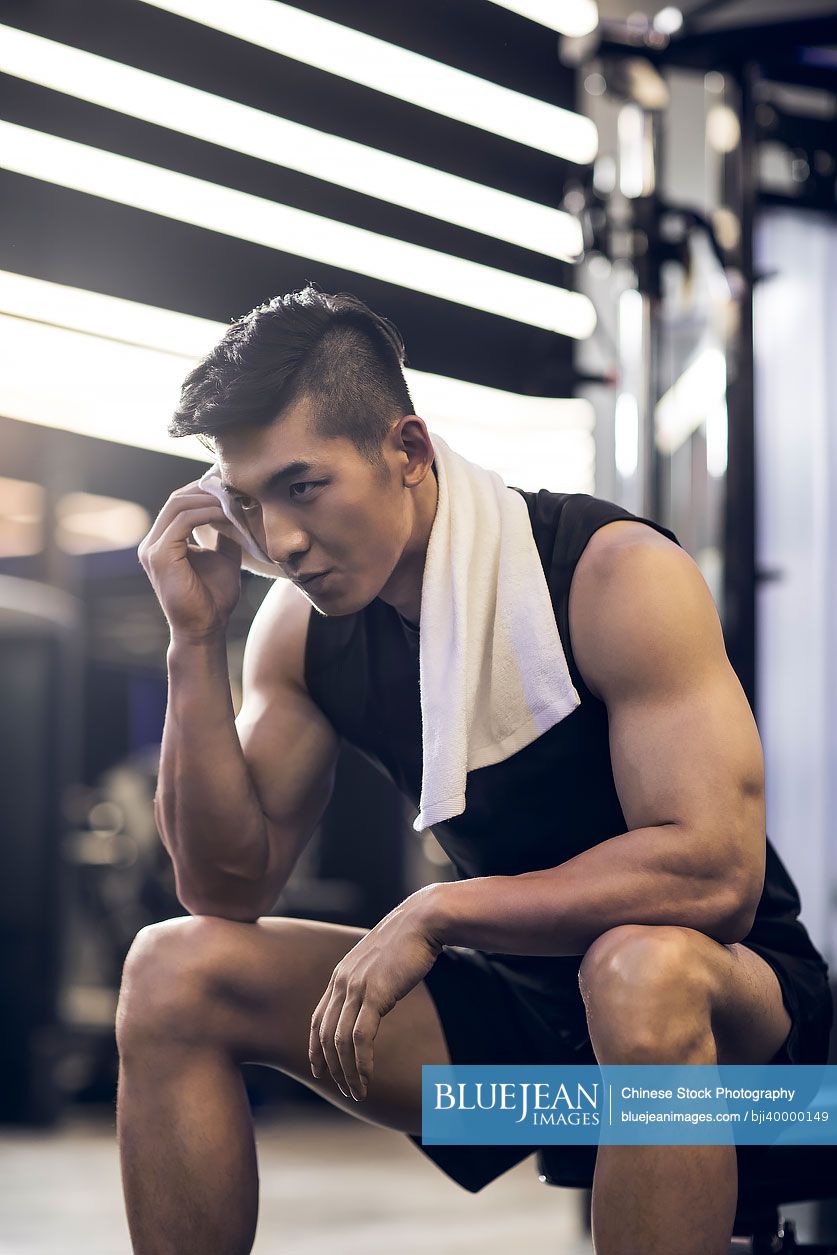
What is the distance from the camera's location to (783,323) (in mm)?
2768

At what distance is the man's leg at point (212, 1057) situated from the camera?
123 centimetres

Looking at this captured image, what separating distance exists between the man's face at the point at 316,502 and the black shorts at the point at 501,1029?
42cm

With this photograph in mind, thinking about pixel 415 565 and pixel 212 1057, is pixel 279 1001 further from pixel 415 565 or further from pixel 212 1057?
pixel 415 565

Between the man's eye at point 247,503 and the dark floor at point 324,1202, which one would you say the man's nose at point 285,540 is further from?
the dark floor at point 324,1202

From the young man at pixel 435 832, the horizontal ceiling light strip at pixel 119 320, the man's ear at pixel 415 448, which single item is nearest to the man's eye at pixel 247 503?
the young man at pixel 435 832

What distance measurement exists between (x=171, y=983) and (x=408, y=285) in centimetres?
248

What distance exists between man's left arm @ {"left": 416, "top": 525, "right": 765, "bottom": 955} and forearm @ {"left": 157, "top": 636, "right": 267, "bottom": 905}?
0.28m

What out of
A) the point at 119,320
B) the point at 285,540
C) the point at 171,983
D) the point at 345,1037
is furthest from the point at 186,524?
the point at 119,320

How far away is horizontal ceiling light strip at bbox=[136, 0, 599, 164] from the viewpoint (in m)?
2.63

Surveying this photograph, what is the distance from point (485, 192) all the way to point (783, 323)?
3.04 ft

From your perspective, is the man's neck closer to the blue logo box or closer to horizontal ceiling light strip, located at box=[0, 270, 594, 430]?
the blue logo box

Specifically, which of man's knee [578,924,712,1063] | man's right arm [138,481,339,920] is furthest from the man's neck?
man's knee [578,924,712,1063]

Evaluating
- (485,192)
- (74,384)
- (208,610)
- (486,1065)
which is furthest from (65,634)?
(486,1065)

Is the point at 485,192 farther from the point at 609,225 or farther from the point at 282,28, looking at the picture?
the point at 282,28
